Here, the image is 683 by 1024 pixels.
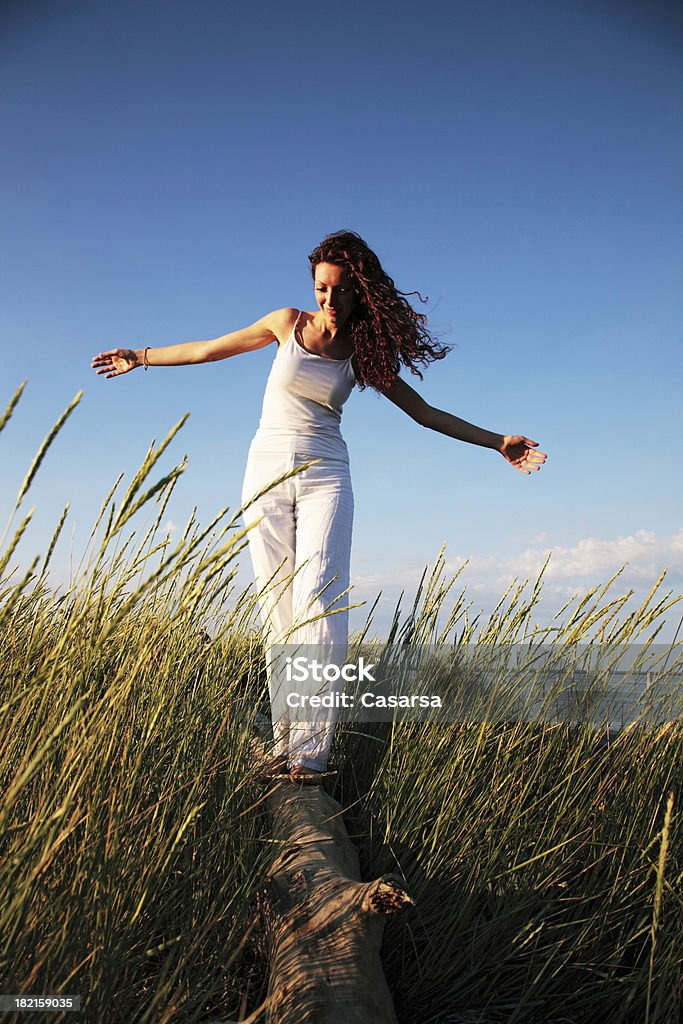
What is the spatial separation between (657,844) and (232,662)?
5.25ft

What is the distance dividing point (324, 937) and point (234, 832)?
33 cm

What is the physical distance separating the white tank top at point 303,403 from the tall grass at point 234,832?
0.73m

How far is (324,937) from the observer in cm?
173

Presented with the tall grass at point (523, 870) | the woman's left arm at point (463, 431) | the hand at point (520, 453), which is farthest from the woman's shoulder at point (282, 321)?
the tall grass at point (523, 870)

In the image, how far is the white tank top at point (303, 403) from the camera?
9.96 feet

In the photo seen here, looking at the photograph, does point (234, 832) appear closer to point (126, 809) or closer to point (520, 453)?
point (126, 809)

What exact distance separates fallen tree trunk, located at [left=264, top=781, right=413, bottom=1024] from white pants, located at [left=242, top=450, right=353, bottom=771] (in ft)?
2.67

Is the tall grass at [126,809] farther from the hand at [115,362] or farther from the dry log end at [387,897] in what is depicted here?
the hand at [115,362]

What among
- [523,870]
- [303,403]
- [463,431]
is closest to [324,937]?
[523,870]

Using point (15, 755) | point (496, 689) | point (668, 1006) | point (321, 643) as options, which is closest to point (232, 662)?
point (321, 643)

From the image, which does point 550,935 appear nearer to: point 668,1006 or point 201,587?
point 668,1006

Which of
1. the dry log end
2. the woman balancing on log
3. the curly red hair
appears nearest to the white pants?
the woman balancing on log

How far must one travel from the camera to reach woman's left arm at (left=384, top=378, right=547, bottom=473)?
3.36 metres

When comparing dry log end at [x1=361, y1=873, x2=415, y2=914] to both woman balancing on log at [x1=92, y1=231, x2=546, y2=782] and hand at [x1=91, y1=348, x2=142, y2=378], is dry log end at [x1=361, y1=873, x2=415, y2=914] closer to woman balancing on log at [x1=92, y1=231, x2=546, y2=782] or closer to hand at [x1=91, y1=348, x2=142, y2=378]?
woman balancing on log at [x1=92, y1=231, x2=546, y2=782]
